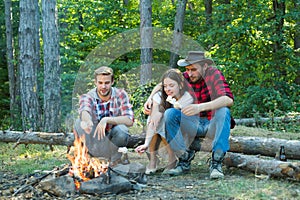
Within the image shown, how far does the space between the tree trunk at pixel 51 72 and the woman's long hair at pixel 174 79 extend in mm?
4329

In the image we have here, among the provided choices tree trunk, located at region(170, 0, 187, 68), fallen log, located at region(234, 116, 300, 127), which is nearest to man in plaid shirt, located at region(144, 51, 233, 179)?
fallen log, located at region(234, 116, 300, 127)

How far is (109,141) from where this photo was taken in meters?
4.72

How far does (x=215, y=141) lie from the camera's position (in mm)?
4383

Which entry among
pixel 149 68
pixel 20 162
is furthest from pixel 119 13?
pixel 20 162

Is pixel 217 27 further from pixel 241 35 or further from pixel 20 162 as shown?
pixel 20 162

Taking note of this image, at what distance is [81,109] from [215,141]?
153 cm

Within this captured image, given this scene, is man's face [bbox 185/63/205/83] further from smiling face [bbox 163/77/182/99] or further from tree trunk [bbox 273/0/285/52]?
tree trunk [bbox 273/0/285/52]

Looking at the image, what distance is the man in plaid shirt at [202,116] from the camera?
4395 millimetres

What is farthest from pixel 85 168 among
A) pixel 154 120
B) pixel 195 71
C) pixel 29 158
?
pixel 29 158

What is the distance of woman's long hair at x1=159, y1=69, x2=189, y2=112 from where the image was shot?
15.1 ft

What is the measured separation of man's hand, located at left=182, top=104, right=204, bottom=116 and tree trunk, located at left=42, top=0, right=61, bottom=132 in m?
4.73

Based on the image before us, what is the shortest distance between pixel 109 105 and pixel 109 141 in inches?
16.5

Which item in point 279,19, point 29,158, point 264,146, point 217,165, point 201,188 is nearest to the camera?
point 201,188

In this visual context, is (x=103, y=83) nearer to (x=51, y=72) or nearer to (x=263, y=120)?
(x=51, y=72)
